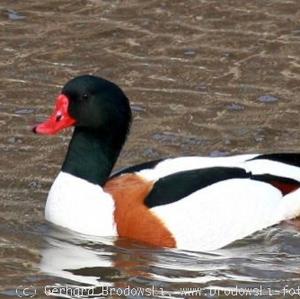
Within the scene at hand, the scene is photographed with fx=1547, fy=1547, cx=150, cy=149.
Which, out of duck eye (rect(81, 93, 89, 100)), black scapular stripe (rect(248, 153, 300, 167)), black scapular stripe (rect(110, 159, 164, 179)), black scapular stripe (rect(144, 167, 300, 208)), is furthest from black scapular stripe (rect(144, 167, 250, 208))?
duck eye (rect(81, 93, 89, 100))

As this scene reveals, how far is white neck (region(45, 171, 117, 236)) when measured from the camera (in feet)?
32.6

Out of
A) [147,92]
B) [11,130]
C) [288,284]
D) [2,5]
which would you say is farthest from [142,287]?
[2,5]

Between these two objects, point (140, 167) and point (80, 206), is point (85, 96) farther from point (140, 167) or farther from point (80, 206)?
point (80, 206)

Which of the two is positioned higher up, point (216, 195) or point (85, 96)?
point (85, 96)

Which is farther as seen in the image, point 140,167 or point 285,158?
point 285,158

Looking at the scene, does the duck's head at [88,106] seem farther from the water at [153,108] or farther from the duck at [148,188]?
the water at [153,108]

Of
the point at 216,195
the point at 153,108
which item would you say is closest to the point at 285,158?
the point at 216,195

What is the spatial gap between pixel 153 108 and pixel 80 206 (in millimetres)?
2220

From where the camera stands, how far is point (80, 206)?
1005cm

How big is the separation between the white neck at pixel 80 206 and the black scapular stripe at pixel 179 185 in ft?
0.95

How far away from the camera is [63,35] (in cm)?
1385

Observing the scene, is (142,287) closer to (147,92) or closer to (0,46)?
(147,92)

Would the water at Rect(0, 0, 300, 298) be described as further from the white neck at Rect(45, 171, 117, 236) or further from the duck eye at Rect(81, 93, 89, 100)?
the duck eye at Rect(81, 93, 89, 100)

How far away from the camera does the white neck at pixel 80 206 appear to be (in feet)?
32.6
